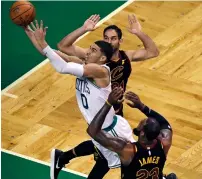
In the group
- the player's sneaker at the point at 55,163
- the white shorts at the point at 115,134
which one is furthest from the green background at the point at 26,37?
the white shorts at the point at 115,134

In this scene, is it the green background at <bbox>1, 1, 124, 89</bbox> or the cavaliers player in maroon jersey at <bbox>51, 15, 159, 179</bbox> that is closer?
the cavaliers player in maroon jersey at <bbox>51, 15, 159, 179</bbox>

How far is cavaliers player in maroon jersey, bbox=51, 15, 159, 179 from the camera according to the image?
1002cm

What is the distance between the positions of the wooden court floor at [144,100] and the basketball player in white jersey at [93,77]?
1.45m

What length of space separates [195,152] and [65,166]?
5.77 feet

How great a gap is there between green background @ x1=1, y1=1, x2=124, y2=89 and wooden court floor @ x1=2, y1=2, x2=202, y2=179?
0.92 feet

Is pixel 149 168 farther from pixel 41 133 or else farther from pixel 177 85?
pixel 177 85

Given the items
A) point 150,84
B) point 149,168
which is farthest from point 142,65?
point 149,168

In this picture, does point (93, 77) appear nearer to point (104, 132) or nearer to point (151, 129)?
point (104, 132)

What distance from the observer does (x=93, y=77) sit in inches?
367

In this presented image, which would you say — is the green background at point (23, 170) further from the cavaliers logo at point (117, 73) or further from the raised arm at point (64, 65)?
the raised arm at point (64, 65)

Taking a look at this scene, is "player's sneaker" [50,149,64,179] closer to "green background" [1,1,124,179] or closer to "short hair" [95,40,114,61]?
"green background" [1,1,124,179]

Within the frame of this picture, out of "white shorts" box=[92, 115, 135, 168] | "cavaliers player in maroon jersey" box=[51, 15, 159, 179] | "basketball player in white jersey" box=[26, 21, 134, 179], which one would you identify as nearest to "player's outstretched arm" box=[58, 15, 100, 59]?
"cavaliers player in maroon jersey" box=[51, 15, 159, 179]

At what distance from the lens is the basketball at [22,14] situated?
1023 centimetres

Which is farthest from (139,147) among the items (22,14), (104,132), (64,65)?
(22,14)
